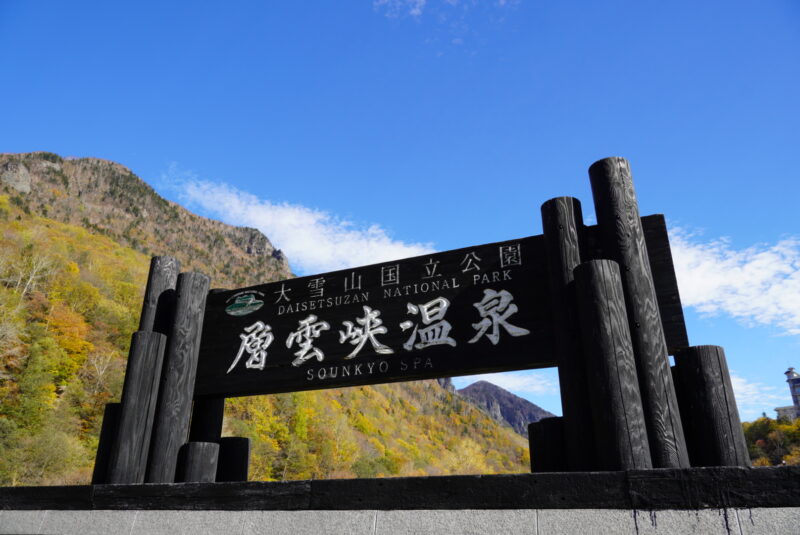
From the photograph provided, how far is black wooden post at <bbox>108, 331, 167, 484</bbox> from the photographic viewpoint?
15.8ft

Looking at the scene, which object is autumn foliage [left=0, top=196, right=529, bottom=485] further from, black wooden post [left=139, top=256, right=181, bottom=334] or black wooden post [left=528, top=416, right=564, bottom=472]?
black wooden post [left=528, top=416, right=564, bottom=472]

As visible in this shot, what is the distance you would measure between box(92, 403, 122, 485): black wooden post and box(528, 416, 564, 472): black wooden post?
12.3 feet

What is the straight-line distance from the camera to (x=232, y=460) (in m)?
5.62

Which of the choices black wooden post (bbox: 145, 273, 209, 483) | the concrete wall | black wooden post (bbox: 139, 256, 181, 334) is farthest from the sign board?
the concrete wall

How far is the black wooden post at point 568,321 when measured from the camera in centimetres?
371

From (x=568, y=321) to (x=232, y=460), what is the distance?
3.73 m

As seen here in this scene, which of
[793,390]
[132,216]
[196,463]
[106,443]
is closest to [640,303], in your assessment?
[196,463]

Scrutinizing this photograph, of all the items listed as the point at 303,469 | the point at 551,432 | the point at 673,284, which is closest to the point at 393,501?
the point at 551,432

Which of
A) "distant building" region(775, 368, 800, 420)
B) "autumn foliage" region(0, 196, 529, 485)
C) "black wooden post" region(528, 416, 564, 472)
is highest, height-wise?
"distant building" region(775, 368, 800, 420)

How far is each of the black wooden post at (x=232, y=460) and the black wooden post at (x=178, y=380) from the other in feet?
1.93

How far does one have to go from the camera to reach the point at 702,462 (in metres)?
3.55

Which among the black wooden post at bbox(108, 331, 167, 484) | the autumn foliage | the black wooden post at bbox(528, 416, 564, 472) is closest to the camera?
the black wooden post at bbox(528, 416, 564, 472)

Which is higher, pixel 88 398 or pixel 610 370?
pixel 88 398

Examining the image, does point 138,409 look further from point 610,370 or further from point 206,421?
point 610,370
